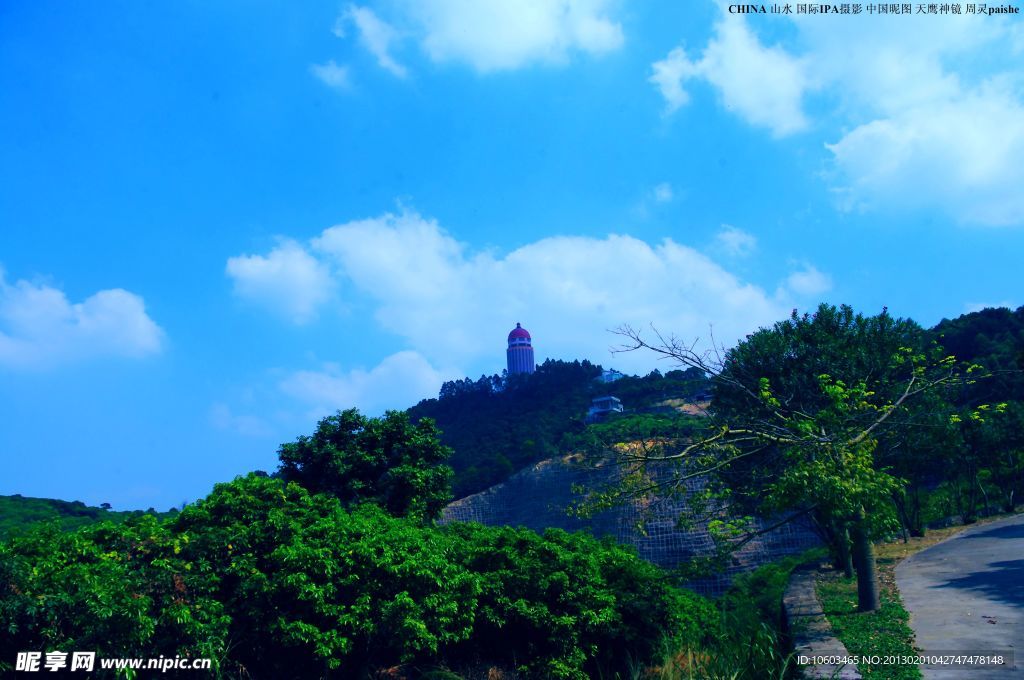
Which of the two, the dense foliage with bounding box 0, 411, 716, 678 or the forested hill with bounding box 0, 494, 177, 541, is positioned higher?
Result: the forested hill with bounding box 0, 494, 177, 541

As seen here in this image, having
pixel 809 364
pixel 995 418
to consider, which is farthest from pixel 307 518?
pixel 995 418

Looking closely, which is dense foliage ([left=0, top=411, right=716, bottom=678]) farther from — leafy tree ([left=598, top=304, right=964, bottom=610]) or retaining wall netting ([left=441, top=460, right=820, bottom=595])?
retaining wall netting ([left=441, top=460, right=820, bottom=595])


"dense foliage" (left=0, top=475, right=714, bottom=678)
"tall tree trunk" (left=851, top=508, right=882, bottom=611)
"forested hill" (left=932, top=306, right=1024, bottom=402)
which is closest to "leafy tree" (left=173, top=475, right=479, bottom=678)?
"dense foliage" (left=0, top=475, right=714, bottom=678)

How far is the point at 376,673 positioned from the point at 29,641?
496 cm

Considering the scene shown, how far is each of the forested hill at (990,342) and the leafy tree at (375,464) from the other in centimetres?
2752

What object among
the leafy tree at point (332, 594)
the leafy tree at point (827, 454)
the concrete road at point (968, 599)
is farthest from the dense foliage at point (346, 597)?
the concrete road at point (968, 599)

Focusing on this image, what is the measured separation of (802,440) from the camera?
9.52 m

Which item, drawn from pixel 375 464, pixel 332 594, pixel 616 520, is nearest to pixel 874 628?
pixel 332 594

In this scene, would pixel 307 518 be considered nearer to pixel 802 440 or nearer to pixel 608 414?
pixel 802 440

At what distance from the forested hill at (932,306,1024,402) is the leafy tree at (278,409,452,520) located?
27522mm

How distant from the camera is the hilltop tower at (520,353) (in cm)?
11131

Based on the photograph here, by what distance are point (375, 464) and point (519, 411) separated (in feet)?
164

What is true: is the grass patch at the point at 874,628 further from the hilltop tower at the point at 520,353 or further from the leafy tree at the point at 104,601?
the hilltop tower at the point at 520,353

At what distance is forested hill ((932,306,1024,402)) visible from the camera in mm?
34219
